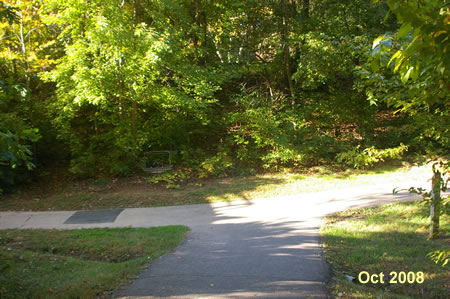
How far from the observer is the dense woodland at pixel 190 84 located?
11.8m

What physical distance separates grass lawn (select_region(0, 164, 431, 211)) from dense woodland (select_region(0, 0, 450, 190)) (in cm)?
76

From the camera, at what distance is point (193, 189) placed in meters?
12.1

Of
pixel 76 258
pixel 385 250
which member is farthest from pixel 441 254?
pixel 76 258

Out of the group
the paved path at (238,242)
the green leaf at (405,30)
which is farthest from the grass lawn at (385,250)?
the green leaf at (405,30)

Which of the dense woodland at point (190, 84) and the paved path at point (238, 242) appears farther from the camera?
the dense woodland at point (190, 84)

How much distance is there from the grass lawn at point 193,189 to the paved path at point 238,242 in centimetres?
72

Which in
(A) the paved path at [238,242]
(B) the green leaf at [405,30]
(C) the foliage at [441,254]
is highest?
(B) the green leaf at [405,30]

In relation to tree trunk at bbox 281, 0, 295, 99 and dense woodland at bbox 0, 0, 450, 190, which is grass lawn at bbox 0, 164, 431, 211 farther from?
tree trunk at bbox 281, 0, 295, 99

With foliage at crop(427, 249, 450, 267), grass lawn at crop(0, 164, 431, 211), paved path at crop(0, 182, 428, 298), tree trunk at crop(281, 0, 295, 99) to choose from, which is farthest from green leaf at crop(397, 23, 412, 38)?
tree trunk at crop(281, 0, 295, 99)

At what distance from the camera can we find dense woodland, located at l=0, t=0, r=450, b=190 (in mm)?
11758

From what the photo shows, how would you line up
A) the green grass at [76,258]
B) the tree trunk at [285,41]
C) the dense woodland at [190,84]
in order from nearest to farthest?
the green grass at [76,258] → the dense woodland at [190,84] → the tree trunk at [285,41]

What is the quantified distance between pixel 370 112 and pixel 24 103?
47.8 feet

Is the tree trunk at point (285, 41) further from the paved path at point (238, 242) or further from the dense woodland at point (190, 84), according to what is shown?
the paved path at point (238, 242)

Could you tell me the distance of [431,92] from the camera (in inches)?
133
